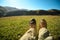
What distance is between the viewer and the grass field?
213cm

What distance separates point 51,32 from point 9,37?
585 millimetres

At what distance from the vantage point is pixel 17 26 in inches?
87.1

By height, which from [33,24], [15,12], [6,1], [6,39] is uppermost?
[6,1]

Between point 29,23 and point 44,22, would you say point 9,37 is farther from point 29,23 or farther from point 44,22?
point 44,22

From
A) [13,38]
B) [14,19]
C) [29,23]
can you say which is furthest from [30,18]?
[13,38]

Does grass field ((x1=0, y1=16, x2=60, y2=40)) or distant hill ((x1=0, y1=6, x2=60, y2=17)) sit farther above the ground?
distant hill ((x1=0, y1=6, x2=60, y2=17))

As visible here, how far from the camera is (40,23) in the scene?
7.32 feet

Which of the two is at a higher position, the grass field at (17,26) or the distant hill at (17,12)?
the distant hill at (17,12)

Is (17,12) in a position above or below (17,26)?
above

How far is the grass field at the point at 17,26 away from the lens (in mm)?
2133

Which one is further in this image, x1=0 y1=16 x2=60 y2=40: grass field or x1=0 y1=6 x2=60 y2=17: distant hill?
x1=0 y1=6 x2=60 y2=17: distant hill

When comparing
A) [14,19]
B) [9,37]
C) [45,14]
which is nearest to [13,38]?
[9,37]

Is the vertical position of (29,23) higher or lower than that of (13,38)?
higher

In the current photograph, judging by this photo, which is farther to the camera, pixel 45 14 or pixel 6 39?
pixel 45 14
